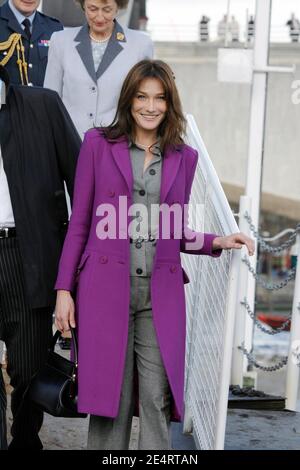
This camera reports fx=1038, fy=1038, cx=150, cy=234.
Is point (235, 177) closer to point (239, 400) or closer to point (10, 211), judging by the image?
point (239, 400)

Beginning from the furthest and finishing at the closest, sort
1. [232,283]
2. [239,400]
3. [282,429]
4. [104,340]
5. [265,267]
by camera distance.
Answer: [265,267] < [239,400] < [282,429] < [232,283] < [104,340]

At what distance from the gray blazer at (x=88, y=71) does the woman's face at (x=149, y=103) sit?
4.91 ft

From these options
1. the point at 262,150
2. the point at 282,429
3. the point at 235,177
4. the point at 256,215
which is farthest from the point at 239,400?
the point at 235,177

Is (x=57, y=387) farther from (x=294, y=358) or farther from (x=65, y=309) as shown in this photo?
(x=294, y=358)

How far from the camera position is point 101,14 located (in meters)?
5.11

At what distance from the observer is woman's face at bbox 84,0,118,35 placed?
16.5 ft

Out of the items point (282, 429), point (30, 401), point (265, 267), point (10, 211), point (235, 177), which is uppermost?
point (10, 211)

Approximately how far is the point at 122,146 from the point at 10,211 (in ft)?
1.95

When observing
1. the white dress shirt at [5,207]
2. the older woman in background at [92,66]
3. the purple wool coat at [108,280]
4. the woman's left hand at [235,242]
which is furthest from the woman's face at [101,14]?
the woman's left hand at [235,242]

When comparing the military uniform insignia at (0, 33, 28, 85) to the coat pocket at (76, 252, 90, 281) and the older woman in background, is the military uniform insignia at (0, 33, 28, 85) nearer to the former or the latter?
the older woman in background

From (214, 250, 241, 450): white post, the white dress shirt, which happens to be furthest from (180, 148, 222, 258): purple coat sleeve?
the white dress shirt

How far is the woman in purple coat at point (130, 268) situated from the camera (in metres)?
3.77

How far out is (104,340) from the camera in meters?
3.77

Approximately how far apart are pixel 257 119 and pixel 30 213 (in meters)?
4.19
